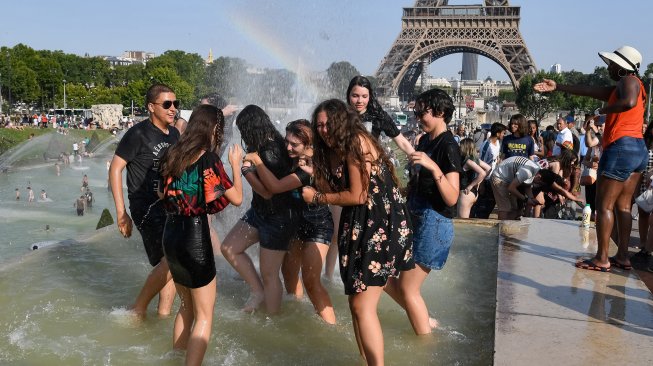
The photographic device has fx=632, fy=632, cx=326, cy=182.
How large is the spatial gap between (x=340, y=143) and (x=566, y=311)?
1.98m

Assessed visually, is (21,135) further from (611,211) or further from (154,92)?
(611,211)

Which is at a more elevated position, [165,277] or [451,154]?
[451,154]

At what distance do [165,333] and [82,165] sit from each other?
38857mm

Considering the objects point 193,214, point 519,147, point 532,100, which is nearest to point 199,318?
point 193,214

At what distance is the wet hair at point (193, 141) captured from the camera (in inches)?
138

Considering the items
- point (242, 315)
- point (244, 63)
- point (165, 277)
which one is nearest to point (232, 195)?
point (165, 277)

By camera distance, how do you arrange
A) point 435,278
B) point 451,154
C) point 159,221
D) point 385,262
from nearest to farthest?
point 385,262 < point 451,154 < point 159,221 < point 435,278

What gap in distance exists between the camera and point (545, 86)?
5.23 meters

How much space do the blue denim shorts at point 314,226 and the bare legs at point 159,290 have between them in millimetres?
1023

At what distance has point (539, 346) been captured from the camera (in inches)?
138

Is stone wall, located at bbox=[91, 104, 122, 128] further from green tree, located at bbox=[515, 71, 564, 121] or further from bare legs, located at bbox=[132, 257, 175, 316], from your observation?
bare legs, located at bbox=[132, 257, 175, 316]

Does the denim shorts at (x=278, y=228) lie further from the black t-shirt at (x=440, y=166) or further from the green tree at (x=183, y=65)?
the green tree at (x=183, y=65)

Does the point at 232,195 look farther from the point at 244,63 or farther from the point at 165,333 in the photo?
the point at 244,63

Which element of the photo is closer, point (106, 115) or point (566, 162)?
point (566, 162)
